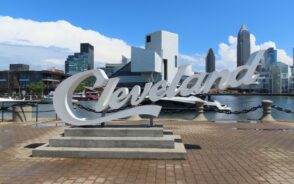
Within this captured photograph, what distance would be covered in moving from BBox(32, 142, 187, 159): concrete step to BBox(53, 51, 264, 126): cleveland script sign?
1.31 meters

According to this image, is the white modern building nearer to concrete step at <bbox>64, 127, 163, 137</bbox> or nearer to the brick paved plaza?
the brick paved plaza

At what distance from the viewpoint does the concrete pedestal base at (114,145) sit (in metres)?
8.98

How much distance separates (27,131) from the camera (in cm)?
1491

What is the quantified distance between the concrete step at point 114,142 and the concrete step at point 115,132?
0.26 metres

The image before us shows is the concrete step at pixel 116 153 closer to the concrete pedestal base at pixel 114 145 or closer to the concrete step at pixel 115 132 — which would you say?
the concrete pedestal base at pixel 114 145

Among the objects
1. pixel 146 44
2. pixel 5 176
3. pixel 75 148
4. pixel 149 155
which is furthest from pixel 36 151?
pixel 146 44

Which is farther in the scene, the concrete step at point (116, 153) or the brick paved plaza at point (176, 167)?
the concrete step at point (116, 153)

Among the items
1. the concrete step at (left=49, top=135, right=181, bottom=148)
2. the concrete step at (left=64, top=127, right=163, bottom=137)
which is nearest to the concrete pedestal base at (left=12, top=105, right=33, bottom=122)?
the concrete step at (left=64, top=127, right=163, bottom=137)

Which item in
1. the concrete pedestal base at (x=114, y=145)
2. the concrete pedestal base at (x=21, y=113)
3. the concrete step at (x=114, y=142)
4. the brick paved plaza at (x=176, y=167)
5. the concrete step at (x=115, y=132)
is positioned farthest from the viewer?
the concrete pedestal base at (x=21, y=113)

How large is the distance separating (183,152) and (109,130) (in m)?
2.37

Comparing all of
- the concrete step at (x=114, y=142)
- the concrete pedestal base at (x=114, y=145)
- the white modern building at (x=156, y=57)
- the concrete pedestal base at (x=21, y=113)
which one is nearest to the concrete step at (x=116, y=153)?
the concrete pedestal base at (x=114, y=145)

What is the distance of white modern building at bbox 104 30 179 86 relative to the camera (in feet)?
328

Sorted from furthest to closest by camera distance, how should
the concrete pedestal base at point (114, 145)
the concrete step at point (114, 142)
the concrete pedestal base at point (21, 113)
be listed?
the concrete pedestal base at point (21, 113) < the concrete step at point (114, 142) < the concrete pedestal base at point (114, 145)

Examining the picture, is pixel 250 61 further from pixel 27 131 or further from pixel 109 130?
pixel 27 131
